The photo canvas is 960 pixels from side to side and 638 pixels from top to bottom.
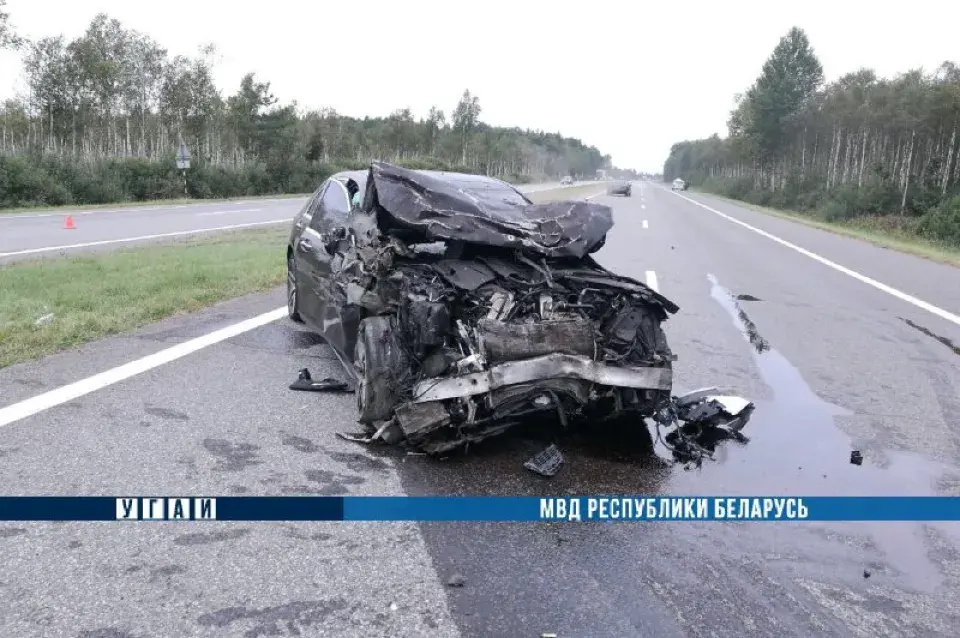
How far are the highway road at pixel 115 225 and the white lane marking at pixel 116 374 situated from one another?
7.53 metres

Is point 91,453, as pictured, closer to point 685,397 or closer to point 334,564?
point 334,564

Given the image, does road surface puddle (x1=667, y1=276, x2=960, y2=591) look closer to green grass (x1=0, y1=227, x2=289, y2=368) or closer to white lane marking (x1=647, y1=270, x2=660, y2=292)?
white lane marking (x1=647, y1=270, x2=660, y2=292)

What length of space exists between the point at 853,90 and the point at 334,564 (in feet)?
217

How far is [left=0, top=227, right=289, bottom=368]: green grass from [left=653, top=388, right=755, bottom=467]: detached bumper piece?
518 cm

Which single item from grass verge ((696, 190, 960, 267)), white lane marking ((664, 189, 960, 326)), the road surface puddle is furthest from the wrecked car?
grass verge ((696, 190, 960, 267))

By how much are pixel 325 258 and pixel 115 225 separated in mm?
15805

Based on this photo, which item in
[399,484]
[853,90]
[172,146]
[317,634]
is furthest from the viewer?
[853,90]

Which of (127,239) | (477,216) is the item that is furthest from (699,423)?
(127,239)

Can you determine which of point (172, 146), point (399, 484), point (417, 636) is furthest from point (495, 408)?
point (172, 146)

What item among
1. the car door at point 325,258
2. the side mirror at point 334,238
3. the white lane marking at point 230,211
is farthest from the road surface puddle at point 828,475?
the white lane marking at point 230,211

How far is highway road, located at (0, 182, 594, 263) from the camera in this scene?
14.4 meters

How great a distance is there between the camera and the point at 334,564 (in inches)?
118

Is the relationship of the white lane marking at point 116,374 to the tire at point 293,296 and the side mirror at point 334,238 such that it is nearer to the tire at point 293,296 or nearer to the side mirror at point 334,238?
the tire at point 293,296

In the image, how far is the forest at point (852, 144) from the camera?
43719mm
